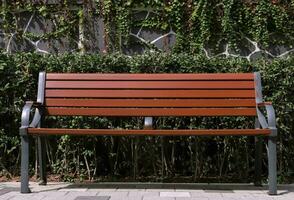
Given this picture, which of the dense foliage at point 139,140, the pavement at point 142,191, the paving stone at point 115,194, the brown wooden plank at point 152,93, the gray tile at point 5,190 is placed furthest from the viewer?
the dense foliage at point 139,140

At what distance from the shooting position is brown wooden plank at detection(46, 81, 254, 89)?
5.39 m

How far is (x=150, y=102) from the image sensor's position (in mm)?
5375

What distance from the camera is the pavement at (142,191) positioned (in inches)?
187

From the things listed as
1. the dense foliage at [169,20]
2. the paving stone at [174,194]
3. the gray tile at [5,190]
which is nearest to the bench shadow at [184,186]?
the paving stone at [174,194]

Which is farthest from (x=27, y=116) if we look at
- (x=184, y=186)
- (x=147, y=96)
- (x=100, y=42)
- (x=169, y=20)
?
(x=169, y=20)

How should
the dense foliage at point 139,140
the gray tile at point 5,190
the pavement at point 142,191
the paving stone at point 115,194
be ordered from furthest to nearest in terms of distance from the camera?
the dense foliage at point 139,140
the gray tile at point 5,190
the paving stone at point 115,194
the pavement at point 142,191

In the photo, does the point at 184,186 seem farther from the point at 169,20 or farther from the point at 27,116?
the point at 169,20

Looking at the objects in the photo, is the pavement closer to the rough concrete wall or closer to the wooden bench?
the wooden bench

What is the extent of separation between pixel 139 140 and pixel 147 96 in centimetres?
65

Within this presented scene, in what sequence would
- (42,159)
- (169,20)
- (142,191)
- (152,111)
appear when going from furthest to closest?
(169,20) → (42,159) → (152,111) → (142,191)

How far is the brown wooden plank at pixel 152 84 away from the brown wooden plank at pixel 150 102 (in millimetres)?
139

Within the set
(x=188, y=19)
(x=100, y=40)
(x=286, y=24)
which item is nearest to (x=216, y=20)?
(x=188, y=19)

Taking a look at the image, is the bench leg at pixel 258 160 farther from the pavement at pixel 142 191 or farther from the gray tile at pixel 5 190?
the gray tile at pixel 5 190

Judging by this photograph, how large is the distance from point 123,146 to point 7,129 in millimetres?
1310
